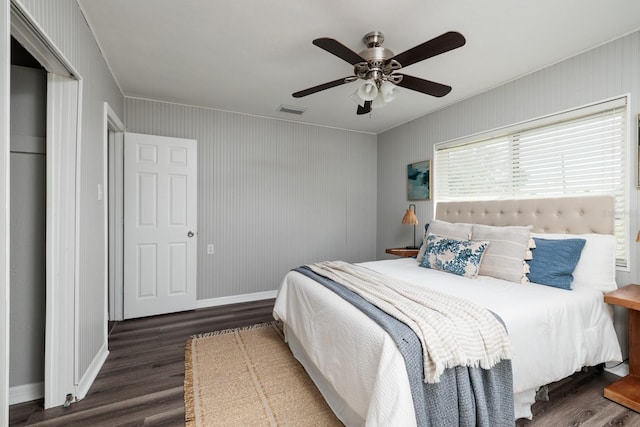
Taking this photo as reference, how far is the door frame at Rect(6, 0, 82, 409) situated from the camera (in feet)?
5.57

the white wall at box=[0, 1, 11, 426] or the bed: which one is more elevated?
the white wall at box=[0, 1, 11, 426]

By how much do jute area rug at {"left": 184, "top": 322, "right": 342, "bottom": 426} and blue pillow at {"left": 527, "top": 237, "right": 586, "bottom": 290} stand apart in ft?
5.89

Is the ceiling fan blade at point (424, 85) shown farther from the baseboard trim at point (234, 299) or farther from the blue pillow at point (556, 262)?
the baseboard trim at point (234, 299)

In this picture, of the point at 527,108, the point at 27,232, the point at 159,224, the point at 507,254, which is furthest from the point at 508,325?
the point at 159,224

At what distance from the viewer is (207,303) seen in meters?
3.63

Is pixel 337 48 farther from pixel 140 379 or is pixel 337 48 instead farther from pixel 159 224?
pixel 159 224

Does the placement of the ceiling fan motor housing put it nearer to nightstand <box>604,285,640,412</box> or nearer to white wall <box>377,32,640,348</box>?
white wall <box>377,32,640,348</box>

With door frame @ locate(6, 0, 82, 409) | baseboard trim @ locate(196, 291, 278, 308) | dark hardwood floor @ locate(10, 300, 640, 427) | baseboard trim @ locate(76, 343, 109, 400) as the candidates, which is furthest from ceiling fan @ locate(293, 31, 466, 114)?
baseboard trim @ locate(196, 291, 278, 308)

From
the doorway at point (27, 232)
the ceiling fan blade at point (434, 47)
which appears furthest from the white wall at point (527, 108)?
the doorway at point (27, 232)

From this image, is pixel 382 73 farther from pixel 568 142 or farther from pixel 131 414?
pixel 131 414

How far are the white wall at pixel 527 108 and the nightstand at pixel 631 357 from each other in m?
0.21

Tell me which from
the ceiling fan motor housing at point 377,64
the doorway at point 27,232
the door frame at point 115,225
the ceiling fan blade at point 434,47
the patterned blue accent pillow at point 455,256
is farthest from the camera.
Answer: the door frame at point 115,225

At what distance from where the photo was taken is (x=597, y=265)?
205cm

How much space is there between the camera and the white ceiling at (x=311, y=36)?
182 centimetres
